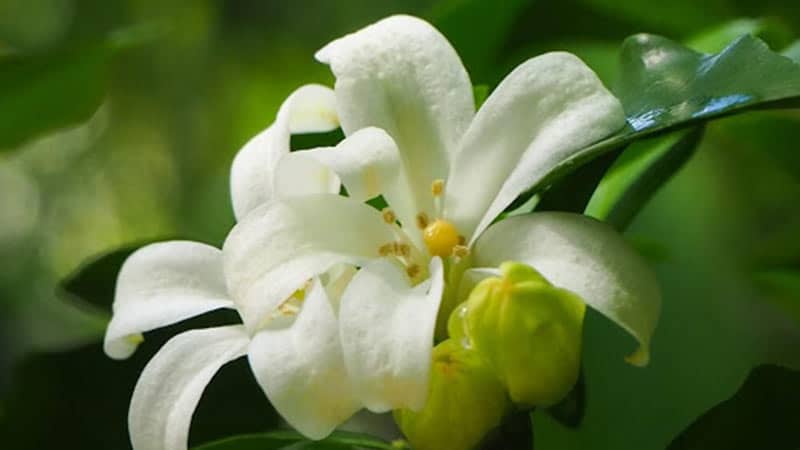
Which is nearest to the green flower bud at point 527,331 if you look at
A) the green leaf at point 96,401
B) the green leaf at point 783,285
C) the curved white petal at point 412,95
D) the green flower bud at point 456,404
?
the green flower bud at point 456,404

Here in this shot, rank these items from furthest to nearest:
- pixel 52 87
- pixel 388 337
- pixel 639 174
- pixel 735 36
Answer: pixel 52 87, pixel 735 36, pixel 639 174, pixel 388 337

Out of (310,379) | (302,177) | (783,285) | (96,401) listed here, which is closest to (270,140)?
(302,177)

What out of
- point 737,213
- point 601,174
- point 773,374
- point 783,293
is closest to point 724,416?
point 773,374

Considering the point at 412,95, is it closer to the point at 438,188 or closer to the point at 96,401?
the point at 438,188

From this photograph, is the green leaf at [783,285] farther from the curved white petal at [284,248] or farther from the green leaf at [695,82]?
the curved white petal at [284,248]

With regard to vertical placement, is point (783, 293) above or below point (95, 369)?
below

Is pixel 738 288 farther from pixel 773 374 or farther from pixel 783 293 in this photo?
pixel 773 374
